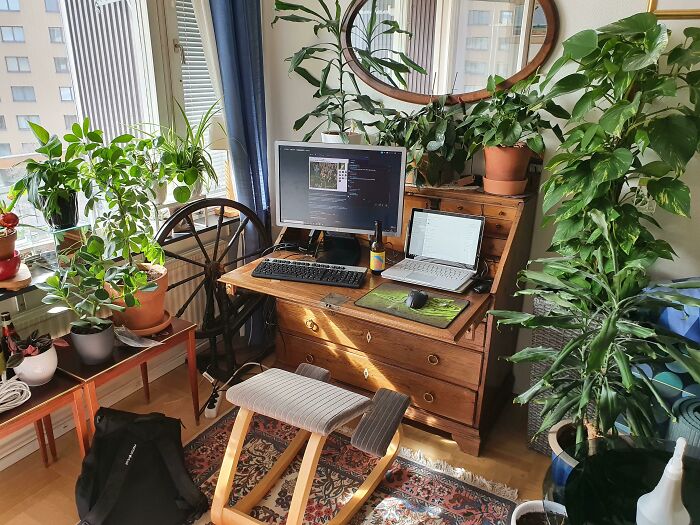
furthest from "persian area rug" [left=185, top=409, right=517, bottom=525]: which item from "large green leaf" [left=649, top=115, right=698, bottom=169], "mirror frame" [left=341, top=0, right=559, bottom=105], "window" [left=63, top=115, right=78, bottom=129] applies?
"mirror frame" [left=341, top=0, right=559, bottom=105]

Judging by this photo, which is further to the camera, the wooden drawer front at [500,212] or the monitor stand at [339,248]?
the monitor stand at [339,248]

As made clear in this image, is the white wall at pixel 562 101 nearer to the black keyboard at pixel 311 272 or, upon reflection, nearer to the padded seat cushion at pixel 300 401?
the black keyboard at pixel 311 272

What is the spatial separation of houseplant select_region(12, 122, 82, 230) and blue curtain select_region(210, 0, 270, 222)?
789 millimetres

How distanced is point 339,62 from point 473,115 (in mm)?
686

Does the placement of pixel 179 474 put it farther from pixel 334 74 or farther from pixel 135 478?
pixel 334 74

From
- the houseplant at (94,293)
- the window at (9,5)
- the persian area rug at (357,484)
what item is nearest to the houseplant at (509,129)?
the persian area rug at (357,484)

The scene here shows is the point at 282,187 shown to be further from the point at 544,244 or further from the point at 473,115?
the point at 544,244

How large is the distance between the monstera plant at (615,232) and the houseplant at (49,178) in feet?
4.95

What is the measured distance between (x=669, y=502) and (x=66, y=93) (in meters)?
2.26

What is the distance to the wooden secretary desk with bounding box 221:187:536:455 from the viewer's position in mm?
1914

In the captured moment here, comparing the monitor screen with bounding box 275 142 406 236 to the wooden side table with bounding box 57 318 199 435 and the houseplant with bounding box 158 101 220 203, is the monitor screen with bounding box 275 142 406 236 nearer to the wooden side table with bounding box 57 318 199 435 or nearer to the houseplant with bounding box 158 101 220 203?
the houseplant with bounding box 158 101 220 203

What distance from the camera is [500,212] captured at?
6.66 feet

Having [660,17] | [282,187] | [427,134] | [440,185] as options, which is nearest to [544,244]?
[440,185]

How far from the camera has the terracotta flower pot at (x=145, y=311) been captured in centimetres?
195
